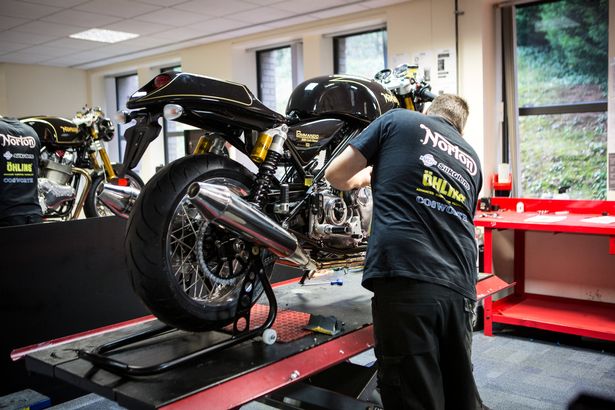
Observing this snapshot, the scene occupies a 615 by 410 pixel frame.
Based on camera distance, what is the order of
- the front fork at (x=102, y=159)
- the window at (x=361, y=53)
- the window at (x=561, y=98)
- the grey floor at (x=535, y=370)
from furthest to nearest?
the window at (x=361, y=53)
the front fork at (x=102, y=159)
the window at (x=561, y=98)
the grey floor at (x=535, y=370)

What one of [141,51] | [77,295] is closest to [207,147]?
[77,295]

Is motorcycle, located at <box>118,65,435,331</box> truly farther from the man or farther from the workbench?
the workbench

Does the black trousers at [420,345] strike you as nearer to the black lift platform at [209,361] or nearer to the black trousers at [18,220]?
the black lift platform at [209,361]

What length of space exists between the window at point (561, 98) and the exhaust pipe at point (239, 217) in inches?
152

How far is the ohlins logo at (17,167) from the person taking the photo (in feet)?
13.1

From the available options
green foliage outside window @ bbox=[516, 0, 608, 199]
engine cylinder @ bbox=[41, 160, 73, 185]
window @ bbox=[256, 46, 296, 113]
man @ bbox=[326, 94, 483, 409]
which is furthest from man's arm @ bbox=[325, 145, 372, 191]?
window @ bbox=[256, 46, 296, 113]

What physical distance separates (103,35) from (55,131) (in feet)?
8.37

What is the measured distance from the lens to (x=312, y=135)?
8.79 feet

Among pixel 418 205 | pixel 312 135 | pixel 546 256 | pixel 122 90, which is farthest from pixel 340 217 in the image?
pixel 122 90

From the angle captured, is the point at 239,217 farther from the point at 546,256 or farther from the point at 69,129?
the point at 69,129

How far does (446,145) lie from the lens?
2.21 m

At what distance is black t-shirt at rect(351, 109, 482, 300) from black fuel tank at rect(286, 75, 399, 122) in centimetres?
61

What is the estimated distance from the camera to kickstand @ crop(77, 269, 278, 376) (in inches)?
77.2

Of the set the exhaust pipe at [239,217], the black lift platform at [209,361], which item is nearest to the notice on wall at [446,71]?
the black lift platform at [209,361]
